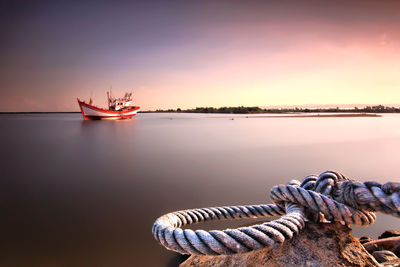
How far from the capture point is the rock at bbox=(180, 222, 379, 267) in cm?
145

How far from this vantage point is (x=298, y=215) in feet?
4.91

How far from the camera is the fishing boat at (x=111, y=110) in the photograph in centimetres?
3797

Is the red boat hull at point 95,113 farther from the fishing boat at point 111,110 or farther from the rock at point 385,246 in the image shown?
the rock at point 385,246

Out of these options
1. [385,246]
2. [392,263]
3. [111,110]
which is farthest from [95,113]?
[392,263]

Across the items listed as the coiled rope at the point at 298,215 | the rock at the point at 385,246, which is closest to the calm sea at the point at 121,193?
the rock at the point at 385,246

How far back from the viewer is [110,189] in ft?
14.0

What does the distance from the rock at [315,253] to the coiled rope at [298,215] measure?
3.1 inches

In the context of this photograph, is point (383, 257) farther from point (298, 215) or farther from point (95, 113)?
point (95, 113)

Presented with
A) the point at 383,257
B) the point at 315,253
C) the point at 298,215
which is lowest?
the point at 383,257

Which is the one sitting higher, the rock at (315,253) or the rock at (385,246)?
the rock at (315,253)

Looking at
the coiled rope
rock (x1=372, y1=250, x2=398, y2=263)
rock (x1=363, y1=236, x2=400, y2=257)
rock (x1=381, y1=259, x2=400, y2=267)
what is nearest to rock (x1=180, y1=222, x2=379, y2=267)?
the coiled rope

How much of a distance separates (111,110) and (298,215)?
151 feet

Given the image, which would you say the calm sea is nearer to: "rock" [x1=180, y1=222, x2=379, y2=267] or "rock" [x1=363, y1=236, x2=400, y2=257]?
"rock" [x1=363, y1=236, x2=400, y2=257]

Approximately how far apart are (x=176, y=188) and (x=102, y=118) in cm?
3973
